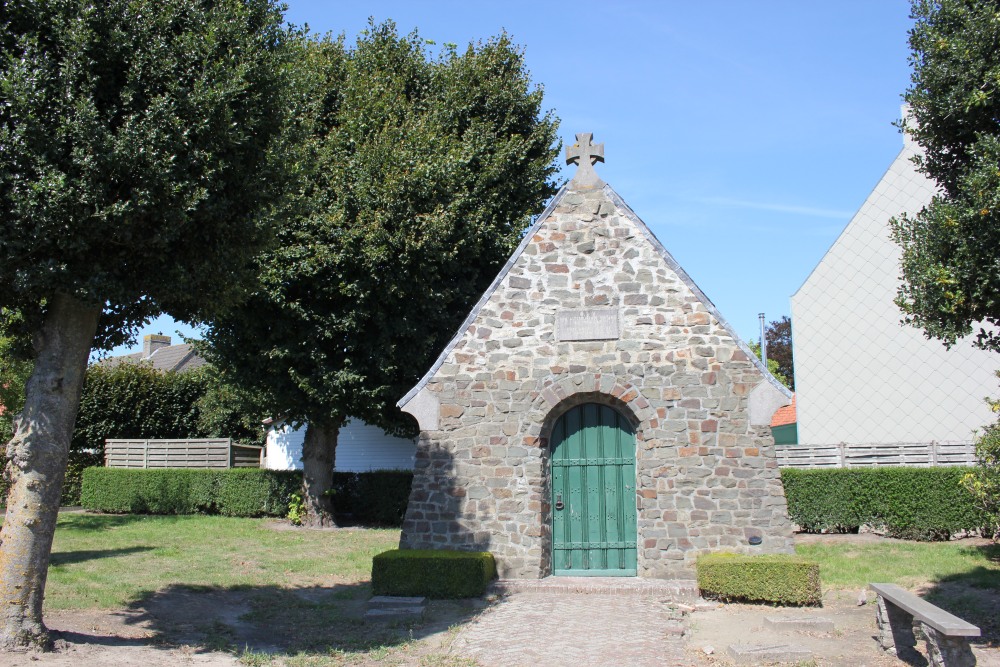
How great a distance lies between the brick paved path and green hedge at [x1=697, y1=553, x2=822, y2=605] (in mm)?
794

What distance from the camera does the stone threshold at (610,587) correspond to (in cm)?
1090

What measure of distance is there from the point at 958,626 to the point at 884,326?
15.5 metres

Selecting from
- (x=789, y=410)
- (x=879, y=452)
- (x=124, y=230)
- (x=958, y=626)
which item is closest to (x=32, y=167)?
(x=124, y=230)

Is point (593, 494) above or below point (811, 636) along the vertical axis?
above

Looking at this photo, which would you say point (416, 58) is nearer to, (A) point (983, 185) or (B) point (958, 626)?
(A) point (983, 185)

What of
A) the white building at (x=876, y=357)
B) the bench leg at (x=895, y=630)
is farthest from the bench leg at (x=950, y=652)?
the white building at (x=876, y=357)

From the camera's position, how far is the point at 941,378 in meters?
19.7

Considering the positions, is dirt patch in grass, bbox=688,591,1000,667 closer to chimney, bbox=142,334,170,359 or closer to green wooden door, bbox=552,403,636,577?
green wooden door, bbox=552,403,636,577

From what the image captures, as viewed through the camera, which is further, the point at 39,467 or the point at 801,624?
the point at 801,624

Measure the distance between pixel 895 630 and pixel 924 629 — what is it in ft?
3.47

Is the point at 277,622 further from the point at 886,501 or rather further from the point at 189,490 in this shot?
the point at 189,490

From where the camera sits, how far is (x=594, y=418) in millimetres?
12148

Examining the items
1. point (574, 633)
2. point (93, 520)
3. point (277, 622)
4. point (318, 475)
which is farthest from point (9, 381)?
point (574, 633)

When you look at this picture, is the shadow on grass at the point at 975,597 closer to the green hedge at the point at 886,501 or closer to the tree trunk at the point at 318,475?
the green hedge at the point at 886,501
